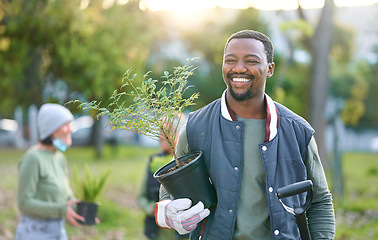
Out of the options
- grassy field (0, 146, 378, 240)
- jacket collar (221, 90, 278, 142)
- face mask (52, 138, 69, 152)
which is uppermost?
jacket collar (221, 90, 278, 142)

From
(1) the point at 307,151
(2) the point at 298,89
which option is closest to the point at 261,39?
(1) the point at 307,151

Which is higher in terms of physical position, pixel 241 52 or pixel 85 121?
pixel 241 52

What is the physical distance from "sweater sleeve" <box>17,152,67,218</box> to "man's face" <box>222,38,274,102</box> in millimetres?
2042

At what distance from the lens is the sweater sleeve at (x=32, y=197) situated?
140 inches

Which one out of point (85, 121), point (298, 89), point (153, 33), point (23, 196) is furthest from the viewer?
point (85, 121)

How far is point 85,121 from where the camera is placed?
2789cm

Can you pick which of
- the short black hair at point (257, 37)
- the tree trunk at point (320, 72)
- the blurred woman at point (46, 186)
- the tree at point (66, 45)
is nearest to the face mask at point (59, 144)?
the blurred woman at point (46, 186)

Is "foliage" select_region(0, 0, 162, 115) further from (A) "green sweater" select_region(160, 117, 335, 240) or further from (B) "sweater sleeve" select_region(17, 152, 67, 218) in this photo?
(A) "green sweater" select_region(160, 117, 335, 240)

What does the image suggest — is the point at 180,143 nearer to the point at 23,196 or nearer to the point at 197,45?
the point at 23,196

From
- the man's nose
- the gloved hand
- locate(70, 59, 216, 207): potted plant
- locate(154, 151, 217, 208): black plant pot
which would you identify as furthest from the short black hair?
the gloved hand

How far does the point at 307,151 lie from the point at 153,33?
9779 mm

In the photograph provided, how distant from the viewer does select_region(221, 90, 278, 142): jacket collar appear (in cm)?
213

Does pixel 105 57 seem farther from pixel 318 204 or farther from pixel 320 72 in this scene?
pixel 318 204

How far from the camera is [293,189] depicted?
1.99 metres
